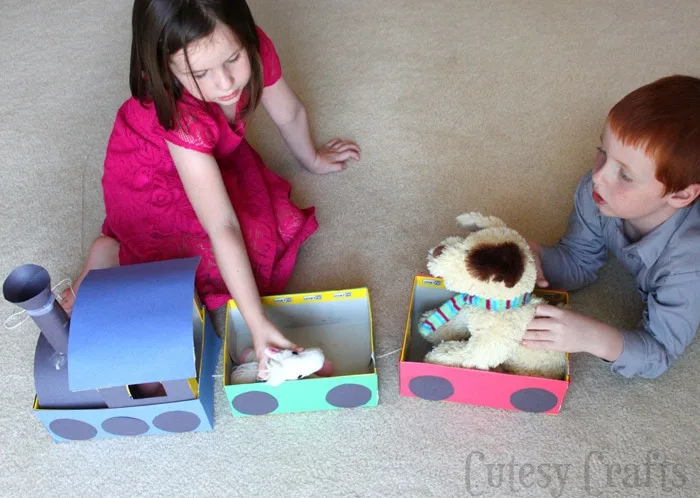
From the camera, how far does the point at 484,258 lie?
A: 2.92 feet

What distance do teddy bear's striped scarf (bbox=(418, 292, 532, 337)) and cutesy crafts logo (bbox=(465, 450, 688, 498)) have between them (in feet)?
0.68

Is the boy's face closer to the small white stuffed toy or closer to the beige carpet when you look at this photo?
the beige carpet

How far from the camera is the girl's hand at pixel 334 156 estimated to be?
1360mm

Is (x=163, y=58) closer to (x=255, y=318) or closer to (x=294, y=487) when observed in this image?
(x=255, y=318)

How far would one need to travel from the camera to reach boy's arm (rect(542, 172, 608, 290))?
108 cm

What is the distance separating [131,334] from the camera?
90 cm

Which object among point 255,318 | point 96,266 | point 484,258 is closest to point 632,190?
point 484,258

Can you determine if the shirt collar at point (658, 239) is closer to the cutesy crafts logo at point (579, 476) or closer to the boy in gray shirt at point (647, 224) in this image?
the boy in gray shirt at point (647, 224)

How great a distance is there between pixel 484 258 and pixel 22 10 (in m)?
1.68

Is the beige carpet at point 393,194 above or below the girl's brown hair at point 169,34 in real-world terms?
below

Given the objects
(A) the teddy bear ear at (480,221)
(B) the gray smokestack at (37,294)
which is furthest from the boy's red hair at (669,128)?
(B) the gray smokestack at (37,294)

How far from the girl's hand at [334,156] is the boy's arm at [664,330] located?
664mm

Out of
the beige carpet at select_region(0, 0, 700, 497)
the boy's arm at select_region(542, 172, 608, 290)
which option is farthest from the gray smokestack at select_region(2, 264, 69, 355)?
the boy's arm at select_region(542, 172, 608, 290)

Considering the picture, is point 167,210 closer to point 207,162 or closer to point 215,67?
point 207,162
